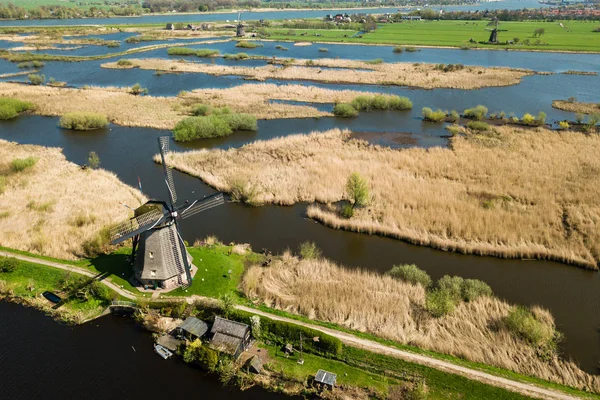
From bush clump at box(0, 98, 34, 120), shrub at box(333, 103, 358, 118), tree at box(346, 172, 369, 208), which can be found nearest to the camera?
tree at box(346, 172, 369, 208)

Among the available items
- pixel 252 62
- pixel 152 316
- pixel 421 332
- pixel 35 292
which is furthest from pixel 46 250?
pixel 252 62

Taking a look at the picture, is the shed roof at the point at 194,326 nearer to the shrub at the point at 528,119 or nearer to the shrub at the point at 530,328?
the shrub at the point at 530,328

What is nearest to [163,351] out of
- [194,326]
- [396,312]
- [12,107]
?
[194,326]

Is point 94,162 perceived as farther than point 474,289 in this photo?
Yes

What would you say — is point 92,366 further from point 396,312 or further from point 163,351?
point 396,312

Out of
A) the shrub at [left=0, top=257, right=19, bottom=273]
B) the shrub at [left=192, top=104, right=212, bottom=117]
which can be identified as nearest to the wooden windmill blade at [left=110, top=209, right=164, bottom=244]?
the shrub at [left=0, top=257, right=19, bottom=273]

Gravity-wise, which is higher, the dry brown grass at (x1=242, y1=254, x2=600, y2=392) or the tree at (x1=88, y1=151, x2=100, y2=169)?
the dry brown grass at (x1=242, y1=254, x2=600, y2=392)

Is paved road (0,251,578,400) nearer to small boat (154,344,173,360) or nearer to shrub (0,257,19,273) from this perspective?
small boat (154,344,173,360)
